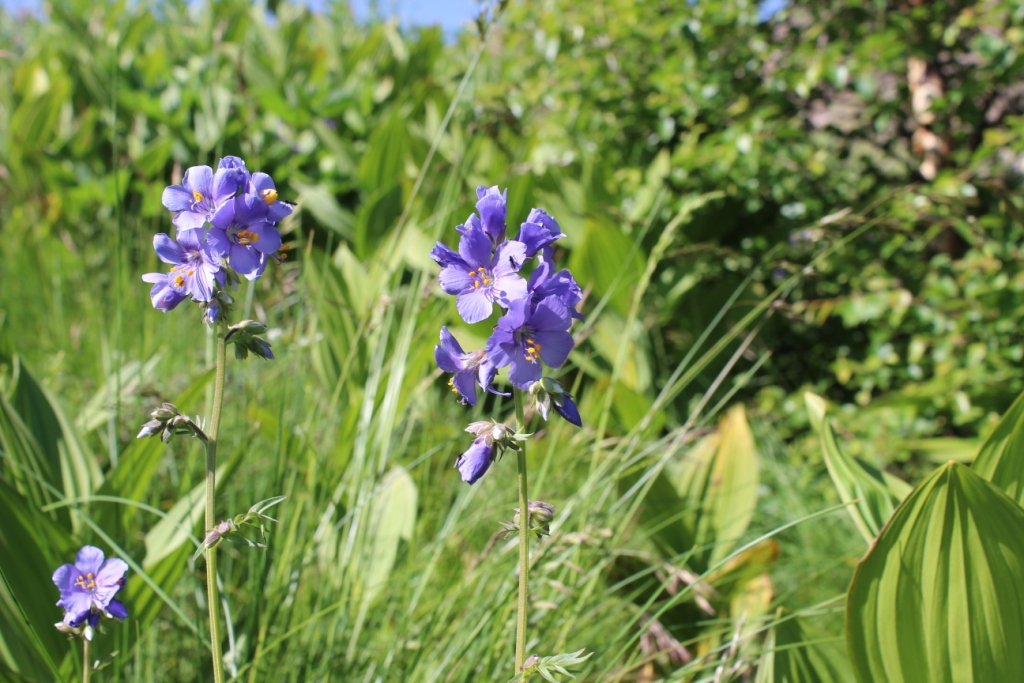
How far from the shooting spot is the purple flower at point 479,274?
91 centimetres

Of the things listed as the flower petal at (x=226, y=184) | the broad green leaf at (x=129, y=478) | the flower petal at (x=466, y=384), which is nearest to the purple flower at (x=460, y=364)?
the flower petal at (x=466, y=384)

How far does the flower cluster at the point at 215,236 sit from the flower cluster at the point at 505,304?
261mm

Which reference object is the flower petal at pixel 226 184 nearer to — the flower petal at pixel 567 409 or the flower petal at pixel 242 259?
the flower petal at pixel 242 259

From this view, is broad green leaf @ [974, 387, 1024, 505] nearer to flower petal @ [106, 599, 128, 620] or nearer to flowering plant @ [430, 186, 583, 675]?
flowering plant @ [430, 186, 583, 675]

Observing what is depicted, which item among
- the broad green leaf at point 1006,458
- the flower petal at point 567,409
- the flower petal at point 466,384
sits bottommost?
the broad green leaf at point 1006,458

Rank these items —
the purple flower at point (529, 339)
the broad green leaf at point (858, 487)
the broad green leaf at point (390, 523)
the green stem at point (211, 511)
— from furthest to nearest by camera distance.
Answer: the broad green leaf at point (390, 523) < the broad green leaf at point (858, 487) < the green stem at point (211, 511) < the purple flower at point (529, 339)

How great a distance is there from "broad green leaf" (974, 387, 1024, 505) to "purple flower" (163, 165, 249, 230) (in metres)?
1.27

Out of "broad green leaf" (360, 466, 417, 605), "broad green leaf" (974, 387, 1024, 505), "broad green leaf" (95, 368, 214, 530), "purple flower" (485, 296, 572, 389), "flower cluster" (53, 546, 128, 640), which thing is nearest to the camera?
"purple flower" (485, 296, 572, 389)

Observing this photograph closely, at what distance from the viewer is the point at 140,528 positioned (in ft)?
6.12

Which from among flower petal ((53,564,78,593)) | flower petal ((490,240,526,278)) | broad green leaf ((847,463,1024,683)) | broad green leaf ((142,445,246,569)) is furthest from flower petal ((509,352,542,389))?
broad green leaf ((142,445,246,569))

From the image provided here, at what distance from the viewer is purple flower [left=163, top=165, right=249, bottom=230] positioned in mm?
1038

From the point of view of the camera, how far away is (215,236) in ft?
3.28

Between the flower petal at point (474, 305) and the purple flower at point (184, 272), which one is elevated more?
the purple flower at point (184, 272)

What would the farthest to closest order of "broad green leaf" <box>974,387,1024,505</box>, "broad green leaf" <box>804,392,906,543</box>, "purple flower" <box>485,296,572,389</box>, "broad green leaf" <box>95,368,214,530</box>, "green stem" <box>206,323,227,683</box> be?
"broad green leaf" <box>95,368,214,530</box> → "broad green leaf" <box>804,392,906,543</box> → "broad green leaf" <box>974,387,1024,505</box> → "green stem" <box>206,323,227,683</box> → "purple flower" <box>485,296,572,389</box>
